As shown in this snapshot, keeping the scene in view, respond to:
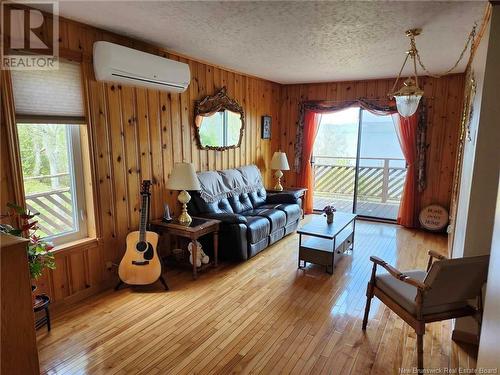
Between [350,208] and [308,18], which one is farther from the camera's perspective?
[350,208]

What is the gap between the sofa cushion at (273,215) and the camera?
13.4 feet

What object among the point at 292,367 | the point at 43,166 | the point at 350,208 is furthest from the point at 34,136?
the point at 350,208

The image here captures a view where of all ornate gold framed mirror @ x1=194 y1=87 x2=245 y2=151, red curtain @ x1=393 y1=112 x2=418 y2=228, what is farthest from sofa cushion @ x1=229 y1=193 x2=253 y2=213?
red curtain @ x1=393 y1=112 x2=418 y2=228

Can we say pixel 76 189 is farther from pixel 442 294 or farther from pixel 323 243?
pixel 442 294

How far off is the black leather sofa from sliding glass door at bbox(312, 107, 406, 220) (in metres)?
1.69

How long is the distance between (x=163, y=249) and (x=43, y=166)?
1.57m

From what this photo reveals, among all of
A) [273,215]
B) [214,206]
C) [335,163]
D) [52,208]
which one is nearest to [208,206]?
[214,206]

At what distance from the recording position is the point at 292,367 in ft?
6.79

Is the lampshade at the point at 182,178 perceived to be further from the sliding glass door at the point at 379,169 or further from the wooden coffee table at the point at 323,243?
the sliding glass door at the point at 379,169

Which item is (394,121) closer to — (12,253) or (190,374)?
(190,374)

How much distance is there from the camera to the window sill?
2.66 m

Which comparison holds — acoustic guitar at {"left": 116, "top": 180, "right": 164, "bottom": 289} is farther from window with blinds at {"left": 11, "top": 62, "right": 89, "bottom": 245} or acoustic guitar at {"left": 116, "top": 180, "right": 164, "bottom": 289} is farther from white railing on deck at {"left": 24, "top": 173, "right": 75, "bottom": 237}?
white railing on deck at {"left": 24, "top": 173, "right": 75, "bottom": 237}

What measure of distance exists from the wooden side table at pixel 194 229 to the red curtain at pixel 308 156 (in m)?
2.89

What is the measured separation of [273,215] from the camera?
4.16 metres
